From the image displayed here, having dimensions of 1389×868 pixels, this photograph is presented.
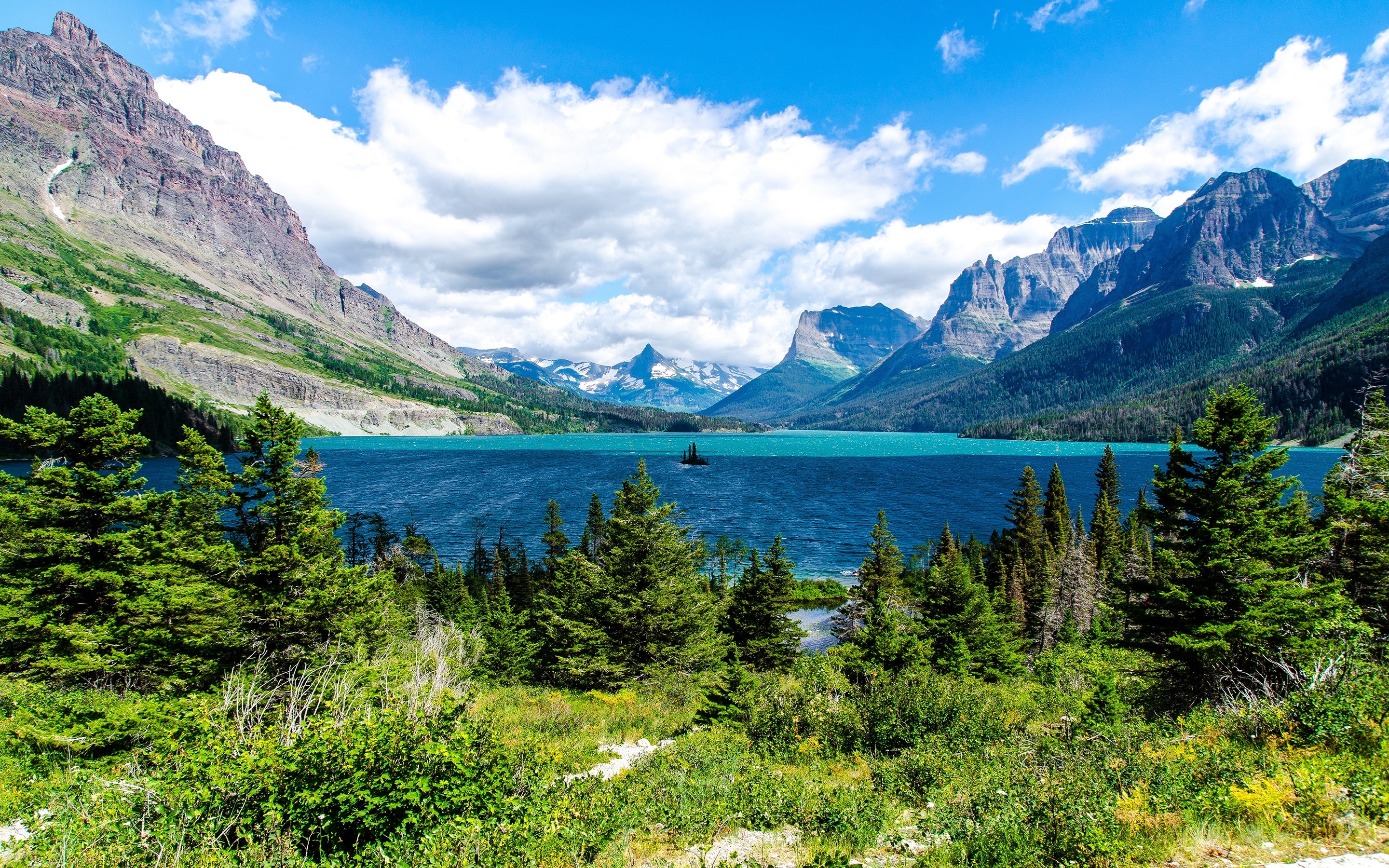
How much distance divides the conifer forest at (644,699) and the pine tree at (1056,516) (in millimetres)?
27766

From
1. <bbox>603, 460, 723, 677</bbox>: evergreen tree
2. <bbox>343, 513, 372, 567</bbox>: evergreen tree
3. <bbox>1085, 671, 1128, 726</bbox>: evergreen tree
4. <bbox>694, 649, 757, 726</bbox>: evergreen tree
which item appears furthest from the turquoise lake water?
<bbox>1085, 671, 1128, 726</bbox>: evergreen tree

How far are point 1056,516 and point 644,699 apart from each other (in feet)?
189

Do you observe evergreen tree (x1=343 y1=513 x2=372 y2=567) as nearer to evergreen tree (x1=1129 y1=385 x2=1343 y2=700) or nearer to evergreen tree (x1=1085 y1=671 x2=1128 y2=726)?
evergreen tree (x1=1085 y1=671 x2=1128 y2=726)

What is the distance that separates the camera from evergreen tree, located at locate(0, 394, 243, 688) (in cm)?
1554

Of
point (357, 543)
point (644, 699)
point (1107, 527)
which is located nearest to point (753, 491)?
point (1107, 527)

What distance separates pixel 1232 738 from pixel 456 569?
6214cm

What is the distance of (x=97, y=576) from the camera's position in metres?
16.1

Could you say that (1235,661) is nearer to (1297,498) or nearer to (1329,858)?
(1297,498)

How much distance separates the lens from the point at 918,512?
101812 mm

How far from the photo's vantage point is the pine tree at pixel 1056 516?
196 ft

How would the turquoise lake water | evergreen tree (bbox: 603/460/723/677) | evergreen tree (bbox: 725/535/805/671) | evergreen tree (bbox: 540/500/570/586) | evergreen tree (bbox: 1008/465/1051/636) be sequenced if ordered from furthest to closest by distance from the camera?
the turquoise lake water → evergreen tree (bbox: 540/500/570/586) → evergreen tree (bbox: 1008/465/1051/636) → evergreen tree (bbox: 725/535/805/671) → evergreen tree (bbox: 603/460/723/677)

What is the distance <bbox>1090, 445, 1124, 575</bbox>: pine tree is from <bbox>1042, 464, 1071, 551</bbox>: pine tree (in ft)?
8.56

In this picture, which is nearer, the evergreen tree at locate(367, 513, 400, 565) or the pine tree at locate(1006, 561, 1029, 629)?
the pine tree at locate(1006, 561, 1029, 629)

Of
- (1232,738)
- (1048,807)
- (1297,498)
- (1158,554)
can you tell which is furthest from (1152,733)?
(1297,498)
